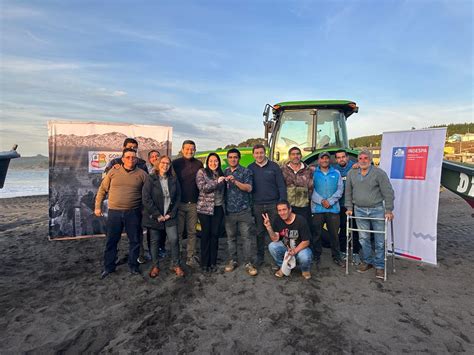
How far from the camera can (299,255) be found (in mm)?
3904

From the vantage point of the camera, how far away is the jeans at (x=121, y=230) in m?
3.95

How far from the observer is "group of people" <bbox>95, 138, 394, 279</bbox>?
12.8 ft

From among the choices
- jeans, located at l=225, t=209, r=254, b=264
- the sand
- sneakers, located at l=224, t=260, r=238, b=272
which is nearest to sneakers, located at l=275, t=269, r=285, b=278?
the sand

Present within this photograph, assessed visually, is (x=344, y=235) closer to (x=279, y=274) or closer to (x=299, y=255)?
(x=299, y=255)

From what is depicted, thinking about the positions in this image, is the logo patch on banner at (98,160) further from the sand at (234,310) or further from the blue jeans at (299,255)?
the blue jeans at (299,255)

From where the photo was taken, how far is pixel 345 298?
11.0 feet

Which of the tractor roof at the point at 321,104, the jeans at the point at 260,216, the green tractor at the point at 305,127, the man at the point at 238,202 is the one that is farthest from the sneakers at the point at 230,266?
the tractor roof at the point at 321,104

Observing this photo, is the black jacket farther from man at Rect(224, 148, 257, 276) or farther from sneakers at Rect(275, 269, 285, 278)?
sneakers at Rect(275, 269, 285, 278)

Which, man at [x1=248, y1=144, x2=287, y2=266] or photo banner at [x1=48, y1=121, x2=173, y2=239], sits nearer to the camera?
man at [x1=248, y1=144, x2=287, y2=266]

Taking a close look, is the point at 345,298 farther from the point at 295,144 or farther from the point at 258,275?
the point at 295,144

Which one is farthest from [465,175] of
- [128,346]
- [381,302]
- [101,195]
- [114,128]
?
[114,128]

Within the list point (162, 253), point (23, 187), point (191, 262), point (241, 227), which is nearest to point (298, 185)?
point (241, 227)

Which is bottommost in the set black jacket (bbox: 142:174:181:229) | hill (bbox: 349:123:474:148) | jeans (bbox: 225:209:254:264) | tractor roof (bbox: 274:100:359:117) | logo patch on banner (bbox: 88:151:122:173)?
jeans (bbox: 225:209:254:264)

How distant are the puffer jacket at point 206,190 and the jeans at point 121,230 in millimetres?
937
